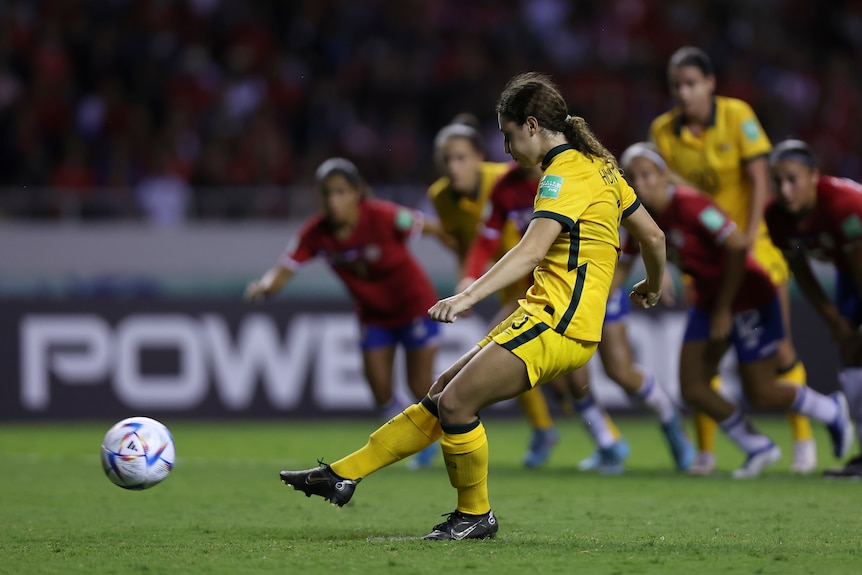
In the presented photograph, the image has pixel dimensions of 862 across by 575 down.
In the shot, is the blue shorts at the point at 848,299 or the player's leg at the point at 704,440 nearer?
the blue shorts at the point at 848,299

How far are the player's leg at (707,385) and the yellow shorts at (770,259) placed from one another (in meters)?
0.76

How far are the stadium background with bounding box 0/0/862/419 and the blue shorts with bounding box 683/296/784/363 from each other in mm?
4998

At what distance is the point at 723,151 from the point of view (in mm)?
8875

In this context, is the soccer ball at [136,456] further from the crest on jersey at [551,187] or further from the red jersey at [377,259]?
the red jersey at [377,259]

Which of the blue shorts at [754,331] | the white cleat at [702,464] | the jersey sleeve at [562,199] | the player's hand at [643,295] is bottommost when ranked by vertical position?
the white cleat at [702,464]

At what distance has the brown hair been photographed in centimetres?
545

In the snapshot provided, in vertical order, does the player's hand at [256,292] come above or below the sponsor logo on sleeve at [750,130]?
below

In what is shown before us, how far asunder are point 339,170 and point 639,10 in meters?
10.6

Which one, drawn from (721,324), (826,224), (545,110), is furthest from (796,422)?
(545,110)

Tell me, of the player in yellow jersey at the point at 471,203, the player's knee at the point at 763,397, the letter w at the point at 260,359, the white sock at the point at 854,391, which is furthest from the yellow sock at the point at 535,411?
the letter w at the point at 260,359

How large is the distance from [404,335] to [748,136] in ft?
9.48

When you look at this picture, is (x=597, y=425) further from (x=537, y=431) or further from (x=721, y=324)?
(x=721, y=324)

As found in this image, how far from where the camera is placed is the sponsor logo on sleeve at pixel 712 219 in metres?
8.04

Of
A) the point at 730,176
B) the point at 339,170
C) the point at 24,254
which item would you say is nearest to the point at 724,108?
the point at 730,176
